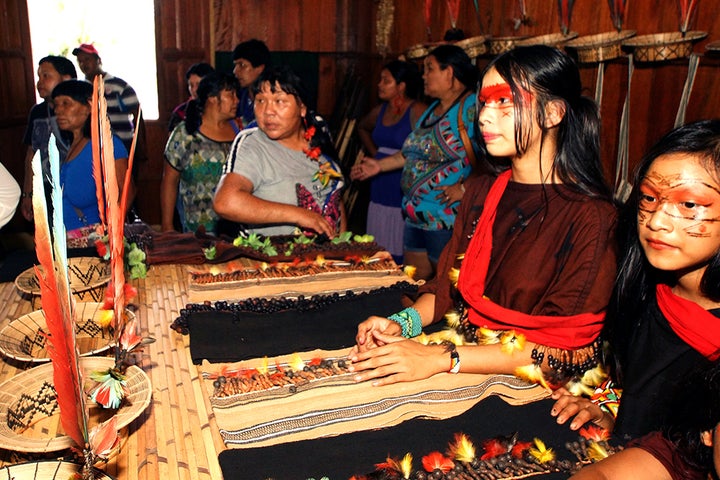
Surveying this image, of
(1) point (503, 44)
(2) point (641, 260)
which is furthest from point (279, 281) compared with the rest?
(1) point (503, 44)

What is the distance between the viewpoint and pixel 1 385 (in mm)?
1383

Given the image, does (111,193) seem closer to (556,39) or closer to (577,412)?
(577,412)

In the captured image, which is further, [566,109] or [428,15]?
[428,15]

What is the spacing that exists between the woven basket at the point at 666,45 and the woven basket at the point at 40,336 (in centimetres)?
228

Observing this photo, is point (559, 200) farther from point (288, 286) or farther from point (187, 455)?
point (187, 455)

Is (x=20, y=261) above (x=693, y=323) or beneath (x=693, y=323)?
beneath

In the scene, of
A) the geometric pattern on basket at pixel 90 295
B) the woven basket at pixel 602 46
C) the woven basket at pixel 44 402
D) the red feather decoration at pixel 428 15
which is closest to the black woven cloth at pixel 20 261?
the geometric pattern on basket at pixel 90 295

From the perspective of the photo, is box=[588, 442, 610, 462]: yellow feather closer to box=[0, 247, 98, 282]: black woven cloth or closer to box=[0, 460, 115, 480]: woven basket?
box=[0, 460, 115, 480]: woven basket

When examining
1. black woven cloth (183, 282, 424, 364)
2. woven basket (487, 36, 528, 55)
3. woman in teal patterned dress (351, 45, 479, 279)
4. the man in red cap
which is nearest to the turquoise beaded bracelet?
black woven cloth (183, 282, 424, 364)

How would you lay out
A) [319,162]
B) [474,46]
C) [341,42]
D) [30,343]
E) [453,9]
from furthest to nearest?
[341,42]
[453,9]
[474,46]
[319,162]
[30,343]

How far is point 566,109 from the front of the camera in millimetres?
1798

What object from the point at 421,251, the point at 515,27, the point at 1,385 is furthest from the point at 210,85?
the point at 1,385

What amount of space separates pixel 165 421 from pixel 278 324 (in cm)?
56

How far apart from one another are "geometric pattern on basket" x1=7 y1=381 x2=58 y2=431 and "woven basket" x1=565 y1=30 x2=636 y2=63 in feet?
8.60
